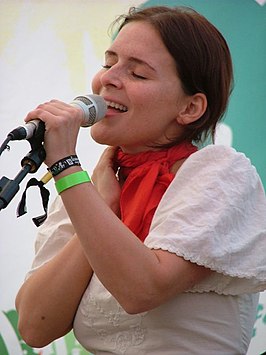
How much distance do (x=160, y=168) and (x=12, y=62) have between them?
1.29 meters

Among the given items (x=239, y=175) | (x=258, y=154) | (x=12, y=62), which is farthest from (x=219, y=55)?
(x=12, y=62)

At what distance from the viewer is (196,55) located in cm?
146

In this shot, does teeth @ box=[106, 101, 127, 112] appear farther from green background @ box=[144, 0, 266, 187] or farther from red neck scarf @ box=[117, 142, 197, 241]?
green background @ box=[144, 0, 266, 187]

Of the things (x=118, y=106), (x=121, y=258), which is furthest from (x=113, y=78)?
(x=121, y=258)

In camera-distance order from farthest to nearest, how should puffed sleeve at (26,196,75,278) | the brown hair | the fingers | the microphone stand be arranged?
puffed sleeve at (26,196,75,278)
the brown hair
the fingers
the microphone stand

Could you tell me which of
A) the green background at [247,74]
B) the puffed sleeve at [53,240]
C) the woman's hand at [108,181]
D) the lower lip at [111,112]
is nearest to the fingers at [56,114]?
the lower lip at [111,112]

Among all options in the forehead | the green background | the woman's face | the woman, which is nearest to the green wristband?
the woman

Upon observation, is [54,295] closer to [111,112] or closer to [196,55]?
[111,112]

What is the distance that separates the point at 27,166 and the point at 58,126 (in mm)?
111

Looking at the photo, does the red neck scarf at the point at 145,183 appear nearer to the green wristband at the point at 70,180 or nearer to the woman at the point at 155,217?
the woman at the point at 155,217

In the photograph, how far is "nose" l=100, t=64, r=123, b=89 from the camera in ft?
4.68

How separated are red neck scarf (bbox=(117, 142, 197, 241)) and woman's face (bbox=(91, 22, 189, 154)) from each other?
0.04 metres

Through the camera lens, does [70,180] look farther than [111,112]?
No

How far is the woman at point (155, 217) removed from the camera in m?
1.25
